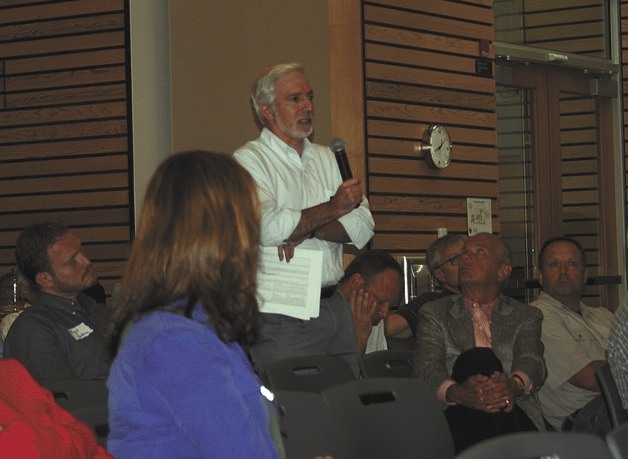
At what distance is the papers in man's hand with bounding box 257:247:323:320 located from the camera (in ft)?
12.0

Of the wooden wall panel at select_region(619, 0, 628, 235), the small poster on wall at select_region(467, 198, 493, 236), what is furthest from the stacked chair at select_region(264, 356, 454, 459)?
the wooden wall panel at select_region(619, 0, 628, 235)

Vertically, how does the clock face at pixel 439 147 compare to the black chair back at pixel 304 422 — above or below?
above

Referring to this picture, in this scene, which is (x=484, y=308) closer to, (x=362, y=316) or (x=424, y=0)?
(x=362, y=316)

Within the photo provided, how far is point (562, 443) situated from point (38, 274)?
2.79m

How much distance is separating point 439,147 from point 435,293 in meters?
2.37

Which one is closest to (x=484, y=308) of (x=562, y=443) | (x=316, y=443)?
(x=316, y=443)

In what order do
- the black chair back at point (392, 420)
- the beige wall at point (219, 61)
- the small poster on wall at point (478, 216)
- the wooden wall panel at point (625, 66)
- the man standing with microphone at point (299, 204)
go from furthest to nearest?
1. the wooden wall panel at point (625, 66)
2. the small poster on wall at point (478, 216)
3. the beige wall at point (219, 61)
4. the man standing with microphone at point (299, 204)
5. the black chair back at point (392, 420)

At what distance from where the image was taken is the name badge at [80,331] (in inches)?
163

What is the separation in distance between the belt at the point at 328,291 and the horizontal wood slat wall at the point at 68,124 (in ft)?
9.00

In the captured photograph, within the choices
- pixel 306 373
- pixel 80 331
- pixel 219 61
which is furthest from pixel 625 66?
pixel 306 373

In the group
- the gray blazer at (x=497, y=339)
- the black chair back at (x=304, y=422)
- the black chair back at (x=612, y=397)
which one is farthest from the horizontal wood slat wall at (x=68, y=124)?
the black chair back at (x=304, y=422)

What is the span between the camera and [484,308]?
4152mm

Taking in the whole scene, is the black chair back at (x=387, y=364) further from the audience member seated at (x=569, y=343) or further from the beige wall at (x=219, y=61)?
the beige wall at (x=219, y=61)

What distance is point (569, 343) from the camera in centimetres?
445
